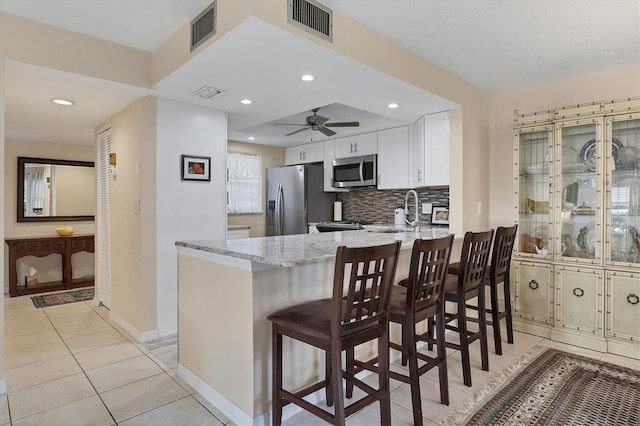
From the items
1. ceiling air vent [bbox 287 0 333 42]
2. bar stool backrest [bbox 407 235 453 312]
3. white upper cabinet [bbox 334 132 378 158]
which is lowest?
bar stool backrest [bbox 407 235 453 312]

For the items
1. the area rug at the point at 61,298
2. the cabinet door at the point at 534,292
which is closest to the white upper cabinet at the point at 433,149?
the cabinet door at the point at 534,292

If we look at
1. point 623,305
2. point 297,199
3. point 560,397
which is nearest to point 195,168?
point 297,199

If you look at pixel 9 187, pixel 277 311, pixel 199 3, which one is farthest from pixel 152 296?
pixel 9 187

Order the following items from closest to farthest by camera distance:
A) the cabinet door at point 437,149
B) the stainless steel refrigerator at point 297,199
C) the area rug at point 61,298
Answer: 1. the cabinet door at point 437,149
2. the area rug at point 61,298
3. the stainless steel refrigerator at point 297,199

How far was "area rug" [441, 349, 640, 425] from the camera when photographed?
206 centimetres

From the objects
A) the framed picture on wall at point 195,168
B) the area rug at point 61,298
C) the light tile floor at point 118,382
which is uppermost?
the framed picture on wall at point 195,168

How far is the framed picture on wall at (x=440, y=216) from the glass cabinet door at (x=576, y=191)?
4.19 feet

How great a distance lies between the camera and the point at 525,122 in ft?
11.4

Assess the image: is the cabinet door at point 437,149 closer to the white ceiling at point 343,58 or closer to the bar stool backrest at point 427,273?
the white ceiling at point 343,58

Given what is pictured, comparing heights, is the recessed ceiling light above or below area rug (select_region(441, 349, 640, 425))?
above

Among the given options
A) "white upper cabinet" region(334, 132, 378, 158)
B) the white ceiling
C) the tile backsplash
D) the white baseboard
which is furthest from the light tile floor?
"white upper cabinet" region(334, 132, 378, 158)

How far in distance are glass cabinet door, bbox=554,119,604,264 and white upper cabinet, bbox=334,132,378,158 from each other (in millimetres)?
2225

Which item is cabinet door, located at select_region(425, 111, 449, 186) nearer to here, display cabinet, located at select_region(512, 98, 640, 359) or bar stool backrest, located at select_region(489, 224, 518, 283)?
display cabinet, located at select_region(512, 98, 640, 359)

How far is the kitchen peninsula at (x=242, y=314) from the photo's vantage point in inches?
77.3
